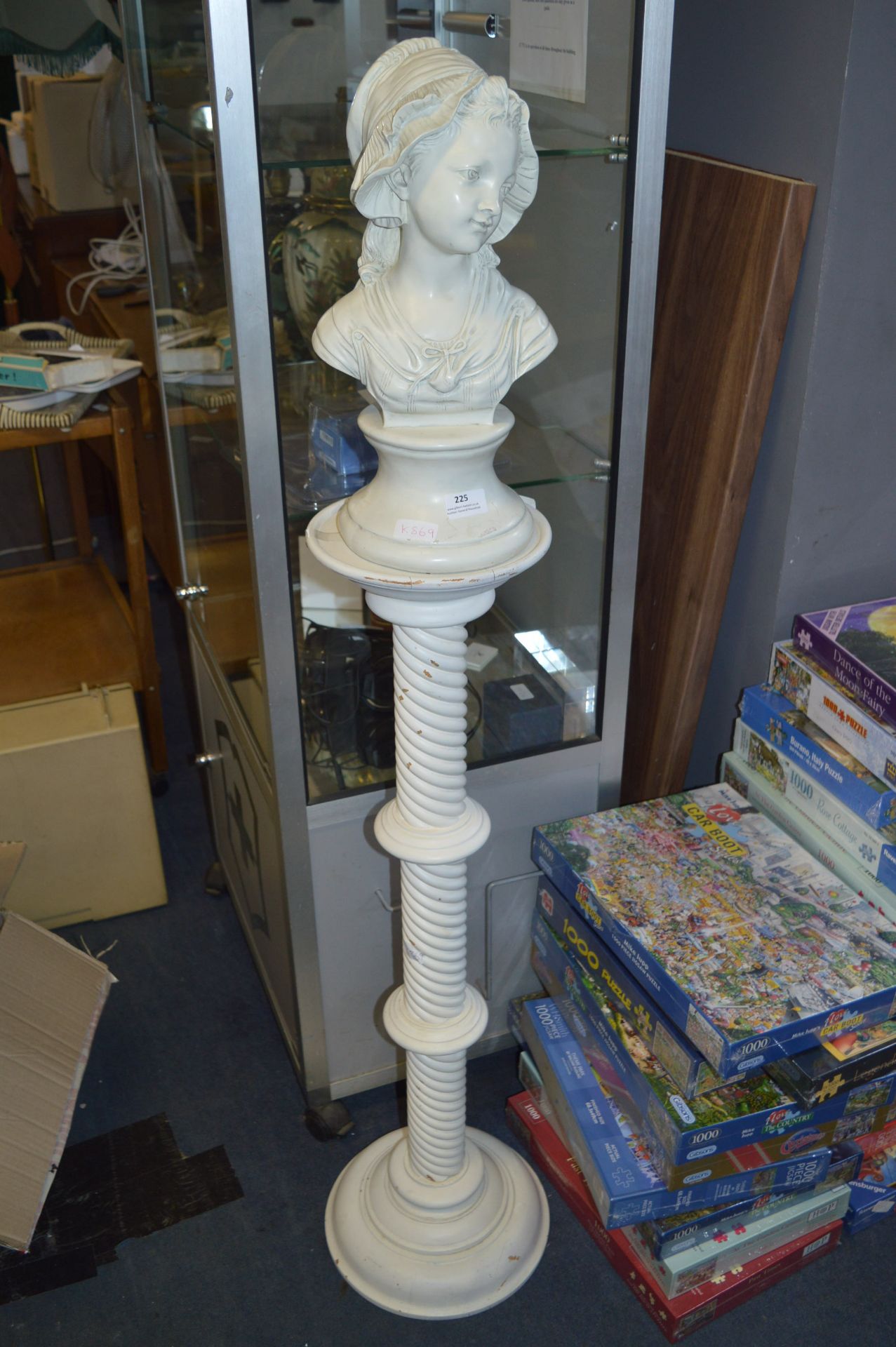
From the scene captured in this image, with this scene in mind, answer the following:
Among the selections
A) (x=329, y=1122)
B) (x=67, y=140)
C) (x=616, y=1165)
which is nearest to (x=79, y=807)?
(x=329, y=1122)

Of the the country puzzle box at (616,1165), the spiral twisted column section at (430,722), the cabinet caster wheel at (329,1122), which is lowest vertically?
the cabinet caster wheel at (329,1122)

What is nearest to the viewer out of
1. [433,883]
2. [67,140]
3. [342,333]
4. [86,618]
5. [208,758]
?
[342,333]

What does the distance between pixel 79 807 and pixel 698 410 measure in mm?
1289

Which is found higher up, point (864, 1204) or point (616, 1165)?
point (616, 1165)

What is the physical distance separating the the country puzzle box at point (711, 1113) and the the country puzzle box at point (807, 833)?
242 millimetres

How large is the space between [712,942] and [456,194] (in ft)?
3.14

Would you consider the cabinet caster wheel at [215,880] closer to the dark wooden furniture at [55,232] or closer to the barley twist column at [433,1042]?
the barley twist column at [433,1042]

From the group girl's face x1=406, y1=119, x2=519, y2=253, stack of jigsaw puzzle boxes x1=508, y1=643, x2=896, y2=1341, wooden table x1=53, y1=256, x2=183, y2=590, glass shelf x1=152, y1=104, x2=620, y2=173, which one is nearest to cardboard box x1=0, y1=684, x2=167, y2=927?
wooden table x1=53, y1=256, x2=183, y2=590

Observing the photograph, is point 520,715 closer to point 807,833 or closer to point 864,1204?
point 807,833

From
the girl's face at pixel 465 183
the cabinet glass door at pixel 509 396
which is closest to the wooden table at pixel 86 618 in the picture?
the cabinet glass door at pixel 509 396

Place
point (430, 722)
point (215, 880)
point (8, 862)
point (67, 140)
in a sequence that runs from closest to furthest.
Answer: point (430, 722)
point (8, 862)
point (215, 880)
point (67, 140)

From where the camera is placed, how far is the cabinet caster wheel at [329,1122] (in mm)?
1844

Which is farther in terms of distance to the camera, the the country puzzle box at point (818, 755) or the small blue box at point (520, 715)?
the small blue box at point (520, 715)

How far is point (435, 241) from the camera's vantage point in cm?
112
